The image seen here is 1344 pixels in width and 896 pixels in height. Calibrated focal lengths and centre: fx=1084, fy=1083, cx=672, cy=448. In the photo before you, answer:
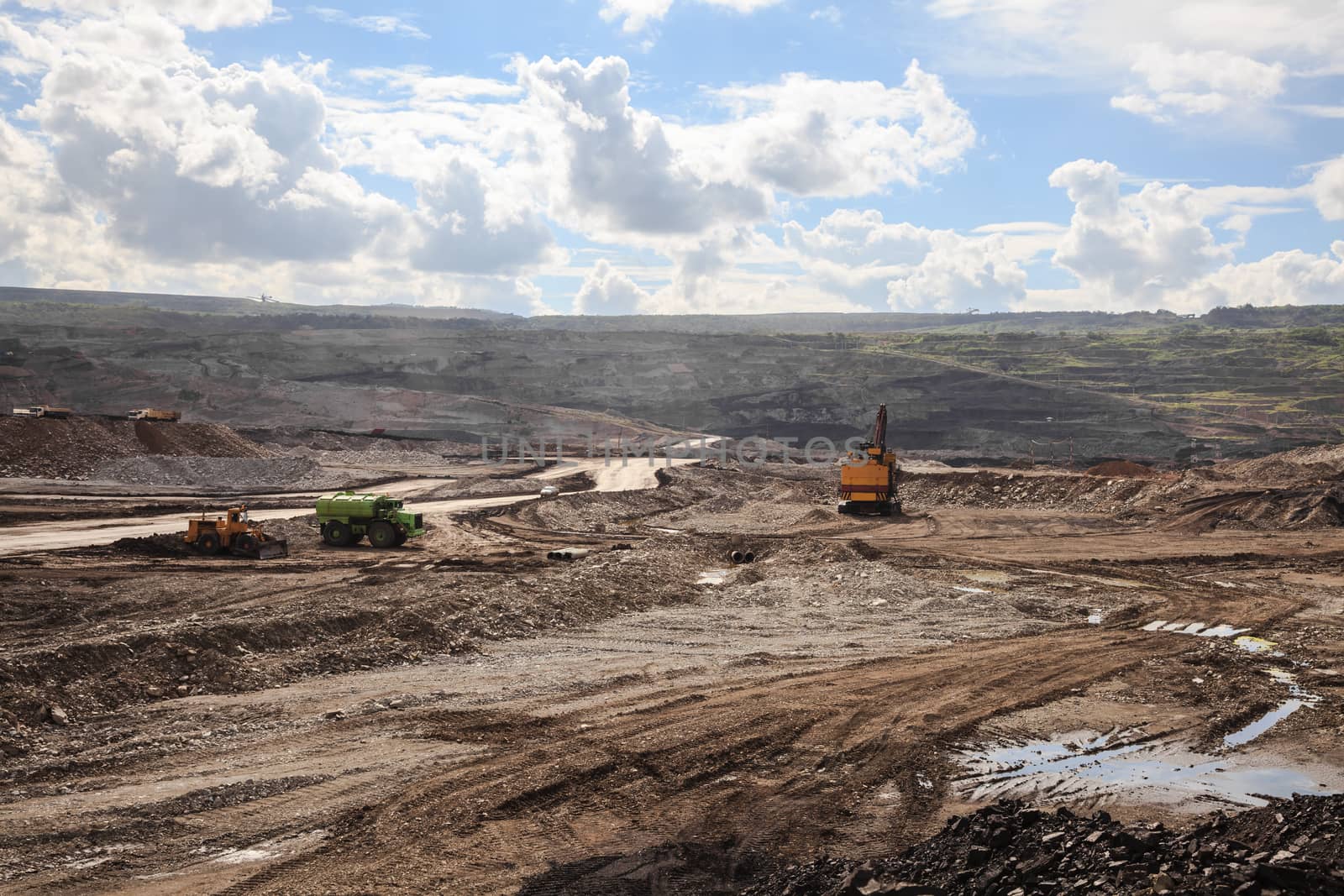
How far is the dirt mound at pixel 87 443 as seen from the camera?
4934cm

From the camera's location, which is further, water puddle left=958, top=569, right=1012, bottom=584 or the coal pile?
water puddle left=958, top=569, right=1012, bottom=584

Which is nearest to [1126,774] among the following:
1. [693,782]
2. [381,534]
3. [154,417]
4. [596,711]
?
[693,782]

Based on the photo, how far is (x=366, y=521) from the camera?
3209 centimetres

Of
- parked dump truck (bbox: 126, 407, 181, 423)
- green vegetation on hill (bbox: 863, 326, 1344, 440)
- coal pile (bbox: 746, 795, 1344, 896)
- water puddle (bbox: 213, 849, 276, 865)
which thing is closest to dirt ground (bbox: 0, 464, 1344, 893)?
water puddle (bbox: 213, 849, 276, 865)

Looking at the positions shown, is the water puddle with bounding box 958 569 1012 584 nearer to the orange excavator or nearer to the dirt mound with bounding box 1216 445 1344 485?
the orange excavator

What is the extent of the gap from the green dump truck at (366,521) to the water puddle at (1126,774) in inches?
885

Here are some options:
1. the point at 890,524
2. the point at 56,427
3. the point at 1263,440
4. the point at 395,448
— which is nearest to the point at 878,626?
the point at 890,524

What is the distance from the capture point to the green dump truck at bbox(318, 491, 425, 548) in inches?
1256

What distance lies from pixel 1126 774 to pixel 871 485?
3086 centimetres

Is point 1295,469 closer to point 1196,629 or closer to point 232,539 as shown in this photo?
point 1196,629

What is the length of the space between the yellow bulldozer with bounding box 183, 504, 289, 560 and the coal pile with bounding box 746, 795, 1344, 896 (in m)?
22.5

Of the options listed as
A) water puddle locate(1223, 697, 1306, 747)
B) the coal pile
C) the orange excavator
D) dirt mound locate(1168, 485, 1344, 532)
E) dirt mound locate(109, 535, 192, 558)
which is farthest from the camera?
the orange excavator

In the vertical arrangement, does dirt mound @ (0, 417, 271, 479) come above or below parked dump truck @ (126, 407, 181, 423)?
below

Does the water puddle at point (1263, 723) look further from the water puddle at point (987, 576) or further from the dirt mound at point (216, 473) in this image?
the dirt mound at point (216, 473)
